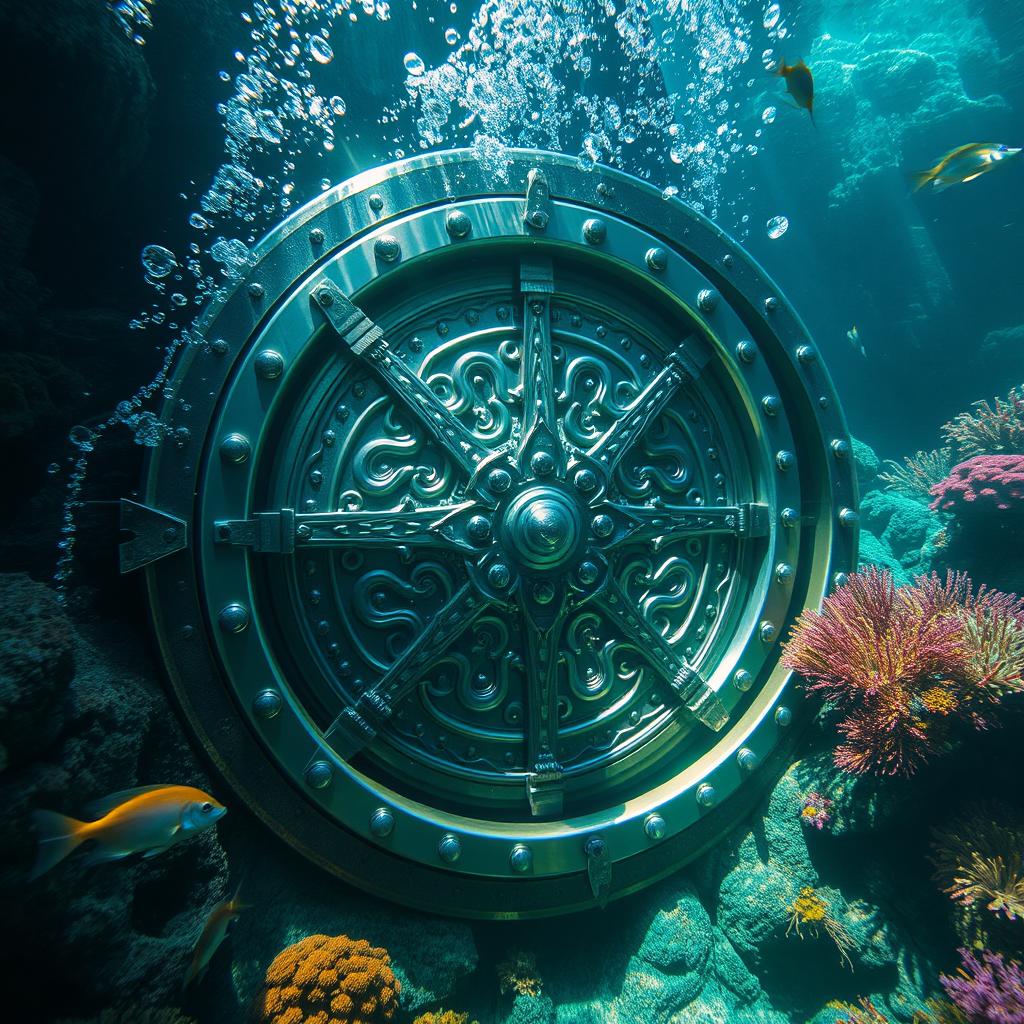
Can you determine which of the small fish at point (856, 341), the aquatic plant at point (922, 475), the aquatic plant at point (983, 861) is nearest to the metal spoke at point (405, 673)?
the aquatic plant at point (983, 861)

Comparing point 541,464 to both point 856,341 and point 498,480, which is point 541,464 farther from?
point 856,341

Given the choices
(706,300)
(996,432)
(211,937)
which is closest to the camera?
(211,937)

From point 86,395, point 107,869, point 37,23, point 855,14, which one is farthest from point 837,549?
point 855,14

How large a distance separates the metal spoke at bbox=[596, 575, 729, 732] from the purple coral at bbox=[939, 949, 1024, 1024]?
110 cm

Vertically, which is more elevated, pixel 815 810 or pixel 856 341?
pixel 856 341

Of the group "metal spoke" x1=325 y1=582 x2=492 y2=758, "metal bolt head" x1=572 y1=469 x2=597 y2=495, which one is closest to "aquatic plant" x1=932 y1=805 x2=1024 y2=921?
"metal bolt head" x1=572 y1=469 x2=597 y2=495

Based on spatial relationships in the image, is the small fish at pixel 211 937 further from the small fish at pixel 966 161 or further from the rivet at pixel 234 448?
the small fish at pixel 966 161

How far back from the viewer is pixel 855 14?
941 cm

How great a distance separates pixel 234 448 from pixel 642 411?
1.71m

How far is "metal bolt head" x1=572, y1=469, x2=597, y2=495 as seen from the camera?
2.31m

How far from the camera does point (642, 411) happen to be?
243cm

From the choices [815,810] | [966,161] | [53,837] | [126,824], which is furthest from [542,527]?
[966,161]

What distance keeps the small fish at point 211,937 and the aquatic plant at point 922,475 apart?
22.4 ft

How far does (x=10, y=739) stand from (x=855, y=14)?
47.7 feet
